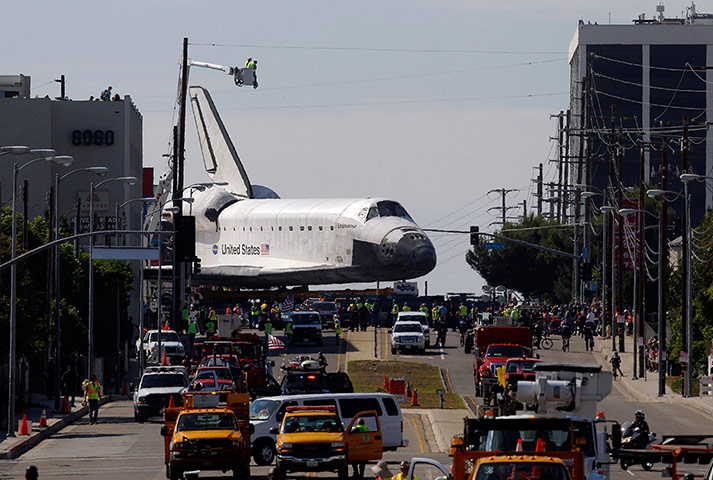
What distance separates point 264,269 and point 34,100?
2436 cm

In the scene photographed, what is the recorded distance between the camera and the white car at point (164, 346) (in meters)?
69.4

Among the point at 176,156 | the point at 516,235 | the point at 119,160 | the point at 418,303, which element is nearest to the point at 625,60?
the point at 516,235

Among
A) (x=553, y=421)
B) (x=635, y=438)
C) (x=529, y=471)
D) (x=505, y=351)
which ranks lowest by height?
(x=635, y=438)

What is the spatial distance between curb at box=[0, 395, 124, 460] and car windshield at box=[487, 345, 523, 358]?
14.2 meters

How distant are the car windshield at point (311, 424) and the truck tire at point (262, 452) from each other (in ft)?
13.1

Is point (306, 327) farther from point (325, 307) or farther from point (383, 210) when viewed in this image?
point (383, 210)

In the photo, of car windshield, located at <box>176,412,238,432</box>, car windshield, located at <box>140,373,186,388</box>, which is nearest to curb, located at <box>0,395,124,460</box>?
car windshield, located at <box>140,373,186,388</box>

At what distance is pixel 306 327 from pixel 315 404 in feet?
133

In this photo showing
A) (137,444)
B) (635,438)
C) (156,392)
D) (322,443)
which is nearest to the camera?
(322,443)

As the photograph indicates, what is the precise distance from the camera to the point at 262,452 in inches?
1341

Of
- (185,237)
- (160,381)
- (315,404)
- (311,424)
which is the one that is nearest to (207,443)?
(311,424)

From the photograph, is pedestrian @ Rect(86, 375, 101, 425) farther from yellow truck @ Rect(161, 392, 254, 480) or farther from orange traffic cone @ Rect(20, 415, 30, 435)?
yellow truck @ Rect(161, 392, 254, 480)

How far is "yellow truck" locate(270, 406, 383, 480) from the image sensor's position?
1139 inches

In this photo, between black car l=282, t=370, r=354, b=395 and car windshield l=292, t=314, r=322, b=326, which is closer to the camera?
black car l=282, t=370, r=354, b=395
